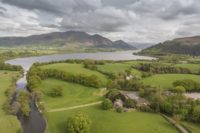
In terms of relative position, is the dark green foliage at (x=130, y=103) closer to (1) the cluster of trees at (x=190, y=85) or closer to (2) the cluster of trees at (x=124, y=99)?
(2) the cluster of trees at (x=124, y=99)

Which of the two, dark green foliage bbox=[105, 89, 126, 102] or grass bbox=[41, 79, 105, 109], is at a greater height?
dark green foliage bbox=[105, 89, 126, 102]

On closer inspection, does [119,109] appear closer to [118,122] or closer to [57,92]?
[118,122]

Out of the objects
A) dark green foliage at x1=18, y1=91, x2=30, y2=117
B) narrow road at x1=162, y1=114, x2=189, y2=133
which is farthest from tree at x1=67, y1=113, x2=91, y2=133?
narrow road at x1=162, y1=114, x2=189, y2=133

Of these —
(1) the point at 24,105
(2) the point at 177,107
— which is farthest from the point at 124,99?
(1) the point at 24,105

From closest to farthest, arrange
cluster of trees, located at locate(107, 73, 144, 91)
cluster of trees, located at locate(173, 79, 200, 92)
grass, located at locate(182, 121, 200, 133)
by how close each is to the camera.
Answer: grass, located at locate(182, 121, 200, 133)
cluster of trees, located at locate(173, 79, 200, 92)
cluster of trees, located at locate(107, 73, 144, 91)

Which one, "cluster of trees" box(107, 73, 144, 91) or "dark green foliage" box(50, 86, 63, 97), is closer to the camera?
"dark green foliage" box(50, 86, 63, 97)

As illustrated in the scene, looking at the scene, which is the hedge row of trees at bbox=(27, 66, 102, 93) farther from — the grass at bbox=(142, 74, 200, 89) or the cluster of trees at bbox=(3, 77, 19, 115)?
the grass at bbox=(142, 74, 200, 89)

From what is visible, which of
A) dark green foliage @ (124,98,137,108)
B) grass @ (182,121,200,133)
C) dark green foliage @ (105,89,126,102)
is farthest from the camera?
dark green foliage @ (105,89,126,102)
